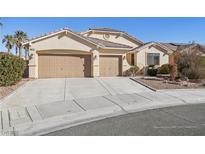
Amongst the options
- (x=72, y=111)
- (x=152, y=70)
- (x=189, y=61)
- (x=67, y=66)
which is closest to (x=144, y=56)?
(x=152, y=70)

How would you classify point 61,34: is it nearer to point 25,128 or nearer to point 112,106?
point 112,106

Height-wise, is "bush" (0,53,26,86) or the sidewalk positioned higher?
"bush" (0,53,26,86)

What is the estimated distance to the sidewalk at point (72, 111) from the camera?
6.49 metres

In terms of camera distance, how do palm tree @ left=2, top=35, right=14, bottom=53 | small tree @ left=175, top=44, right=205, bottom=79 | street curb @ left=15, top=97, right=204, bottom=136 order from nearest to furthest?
street curb @ left=15, top=97, right=204, bottom=136 < small tree @ left=175, top=44, right=205, bottom=79 < palm tree @ left=2, top=35, right=14, bottom=53

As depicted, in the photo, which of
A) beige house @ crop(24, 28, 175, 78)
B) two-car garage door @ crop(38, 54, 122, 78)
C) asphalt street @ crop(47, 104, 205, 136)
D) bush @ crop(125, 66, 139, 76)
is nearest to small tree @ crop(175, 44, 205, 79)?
bush @ crop(125, 66, 139, 76)

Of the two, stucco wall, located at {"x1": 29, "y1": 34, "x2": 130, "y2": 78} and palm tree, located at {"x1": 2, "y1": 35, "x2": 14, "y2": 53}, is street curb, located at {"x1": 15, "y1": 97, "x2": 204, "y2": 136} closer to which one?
stucco wall, located at {"x1": 29, "y1": 34, "x2": 130, "y2": 78}

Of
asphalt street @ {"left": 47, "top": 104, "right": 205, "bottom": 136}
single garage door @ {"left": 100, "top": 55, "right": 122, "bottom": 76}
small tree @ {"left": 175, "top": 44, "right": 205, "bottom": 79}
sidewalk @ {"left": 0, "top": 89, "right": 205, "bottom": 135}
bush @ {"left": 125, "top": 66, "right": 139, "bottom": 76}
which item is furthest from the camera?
bush @ {"left": 125, "top": 66, "right": 139, "bottom": 76}

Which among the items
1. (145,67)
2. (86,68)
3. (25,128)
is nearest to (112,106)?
(25,128)

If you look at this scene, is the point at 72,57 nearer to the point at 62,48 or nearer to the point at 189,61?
the point at 62,48

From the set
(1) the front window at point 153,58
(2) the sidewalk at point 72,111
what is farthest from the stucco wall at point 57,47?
(2) the sidewalk at point 72,111

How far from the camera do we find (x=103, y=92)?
41.9ft

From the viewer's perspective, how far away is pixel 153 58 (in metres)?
25.5

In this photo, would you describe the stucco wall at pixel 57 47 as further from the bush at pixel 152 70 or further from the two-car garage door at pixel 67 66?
the bush at pixel 152 70

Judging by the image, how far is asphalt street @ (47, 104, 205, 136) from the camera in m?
5.82
